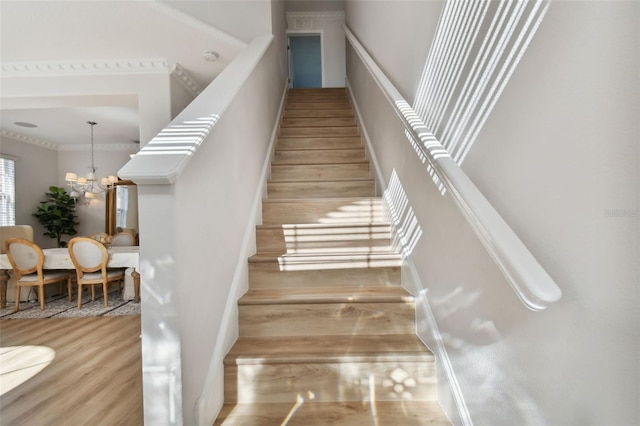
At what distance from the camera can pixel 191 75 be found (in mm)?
4336

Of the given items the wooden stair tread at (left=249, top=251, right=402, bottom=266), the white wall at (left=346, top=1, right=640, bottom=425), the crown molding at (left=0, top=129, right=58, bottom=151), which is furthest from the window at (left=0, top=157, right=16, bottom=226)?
the white wall at (left=346, top=1, right=640, bottom=425)

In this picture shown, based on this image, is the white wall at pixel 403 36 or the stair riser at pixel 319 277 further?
the stair riser at pixel 319 277

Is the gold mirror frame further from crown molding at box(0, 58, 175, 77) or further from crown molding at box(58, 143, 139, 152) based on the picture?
crown molding at box(0, 58, 175, 77)

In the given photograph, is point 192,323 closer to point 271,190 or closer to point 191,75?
point 271,190

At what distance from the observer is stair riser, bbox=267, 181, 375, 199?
283 centimetres

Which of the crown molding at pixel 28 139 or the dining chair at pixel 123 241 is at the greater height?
the crown molding at pixel 28 139

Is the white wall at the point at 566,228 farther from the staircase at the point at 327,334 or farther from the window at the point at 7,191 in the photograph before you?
the window at the point at 7,191

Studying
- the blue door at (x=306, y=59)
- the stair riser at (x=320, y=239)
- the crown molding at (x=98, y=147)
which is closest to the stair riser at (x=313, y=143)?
the stair riser at (x=320, y=239)

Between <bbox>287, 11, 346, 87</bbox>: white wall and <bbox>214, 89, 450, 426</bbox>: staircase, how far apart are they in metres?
5.42

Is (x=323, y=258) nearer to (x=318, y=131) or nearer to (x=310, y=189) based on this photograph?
(x=310, y=189)

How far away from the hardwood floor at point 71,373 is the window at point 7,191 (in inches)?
186

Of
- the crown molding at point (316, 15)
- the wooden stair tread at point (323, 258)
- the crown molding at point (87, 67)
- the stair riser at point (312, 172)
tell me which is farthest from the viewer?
the crown molding at point (316, 15)

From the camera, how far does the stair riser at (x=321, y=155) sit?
10.9 feet

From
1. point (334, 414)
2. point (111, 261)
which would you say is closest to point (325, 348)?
point (334, 414)
